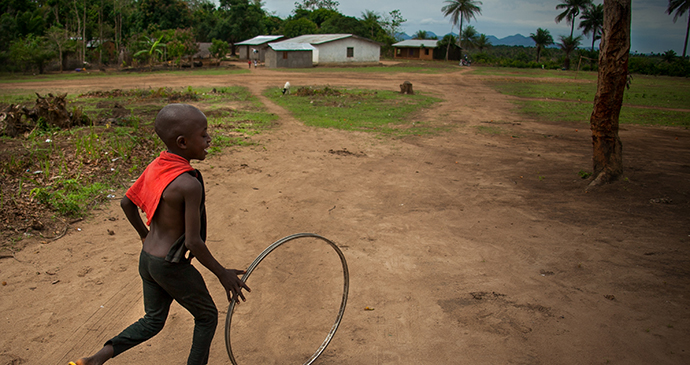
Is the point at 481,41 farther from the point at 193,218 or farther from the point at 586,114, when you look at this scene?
the point at 193,218

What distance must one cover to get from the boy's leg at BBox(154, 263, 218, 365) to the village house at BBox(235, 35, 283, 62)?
5122 cm

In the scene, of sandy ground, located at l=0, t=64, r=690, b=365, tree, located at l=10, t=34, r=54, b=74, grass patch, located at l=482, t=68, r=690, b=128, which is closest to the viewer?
sandy ground, located at l=0, t=64, r=690, b=365

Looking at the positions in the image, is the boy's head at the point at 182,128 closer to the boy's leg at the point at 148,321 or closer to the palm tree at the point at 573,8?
the boy's leg at the point at 148,321

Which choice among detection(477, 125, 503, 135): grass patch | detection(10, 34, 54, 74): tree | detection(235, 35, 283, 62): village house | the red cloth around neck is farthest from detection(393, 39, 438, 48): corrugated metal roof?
the red cloth around neck

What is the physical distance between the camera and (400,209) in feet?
21.2

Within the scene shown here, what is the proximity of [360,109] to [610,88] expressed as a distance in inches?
393

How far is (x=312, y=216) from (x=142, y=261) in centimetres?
368

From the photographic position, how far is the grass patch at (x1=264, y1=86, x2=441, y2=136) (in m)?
13.0

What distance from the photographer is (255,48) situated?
52.0 m

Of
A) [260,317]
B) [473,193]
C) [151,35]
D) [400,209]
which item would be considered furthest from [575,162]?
[151,35]

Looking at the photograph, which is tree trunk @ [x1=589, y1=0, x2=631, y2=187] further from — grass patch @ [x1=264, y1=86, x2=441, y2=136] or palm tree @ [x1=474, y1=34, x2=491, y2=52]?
palm tree @ [x1=474, y1=34, x2=491, y2=52]

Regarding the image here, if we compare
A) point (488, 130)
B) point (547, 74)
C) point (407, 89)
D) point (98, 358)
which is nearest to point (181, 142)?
point (98, 358)

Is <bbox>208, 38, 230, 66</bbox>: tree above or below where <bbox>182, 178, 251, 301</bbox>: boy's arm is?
above

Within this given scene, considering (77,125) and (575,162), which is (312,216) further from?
(77,125)
